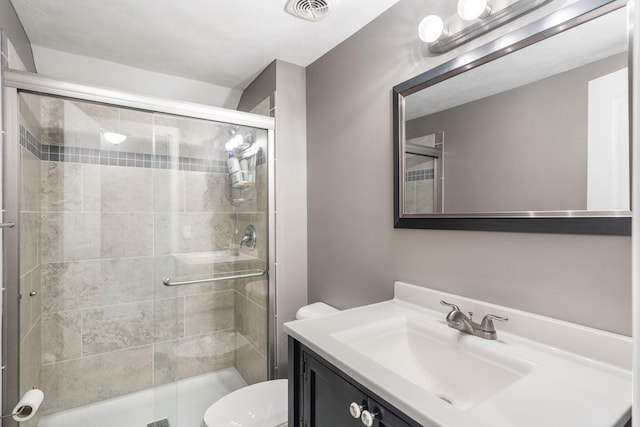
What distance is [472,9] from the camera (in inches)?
41.6

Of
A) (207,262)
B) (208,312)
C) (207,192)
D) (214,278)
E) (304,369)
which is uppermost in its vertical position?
(207,192)

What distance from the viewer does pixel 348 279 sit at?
1738mm

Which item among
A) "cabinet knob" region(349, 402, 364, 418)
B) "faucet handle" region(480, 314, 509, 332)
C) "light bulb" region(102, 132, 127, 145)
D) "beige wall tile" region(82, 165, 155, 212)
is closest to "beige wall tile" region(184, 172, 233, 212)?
"beige wall tile" region(82, 165, 155, 212)

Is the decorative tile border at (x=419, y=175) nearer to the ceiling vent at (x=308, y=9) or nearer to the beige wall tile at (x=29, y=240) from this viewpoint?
the ceiling vent at (x=308, y=9)

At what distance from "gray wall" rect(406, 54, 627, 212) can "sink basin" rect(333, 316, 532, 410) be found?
1.51 feet

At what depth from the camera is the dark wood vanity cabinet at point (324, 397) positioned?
0.76 metres

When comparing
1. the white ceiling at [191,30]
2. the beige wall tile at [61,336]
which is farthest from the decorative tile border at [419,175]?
the beige wall tile at [61,336]

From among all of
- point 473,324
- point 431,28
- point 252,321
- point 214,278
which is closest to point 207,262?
point 214,278

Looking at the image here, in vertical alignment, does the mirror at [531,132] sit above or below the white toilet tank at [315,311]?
above

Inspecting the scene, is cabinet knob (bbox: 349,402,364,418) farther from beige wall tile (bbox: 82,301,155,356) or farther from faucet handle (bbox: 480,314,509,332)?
beige wall tile (bbox: 82,301,155,356)

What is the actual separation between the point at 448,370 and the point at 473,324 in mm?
171

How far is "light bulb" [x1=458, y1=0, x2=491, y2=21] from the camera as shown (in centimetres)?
105

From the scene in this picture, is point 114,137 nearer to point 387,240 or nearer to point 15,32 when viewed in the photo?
point 15,32

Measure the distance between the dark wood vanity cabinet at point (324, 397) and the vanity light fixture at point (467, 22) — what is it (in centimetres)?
121
